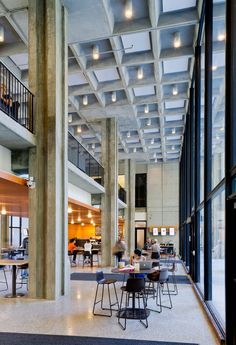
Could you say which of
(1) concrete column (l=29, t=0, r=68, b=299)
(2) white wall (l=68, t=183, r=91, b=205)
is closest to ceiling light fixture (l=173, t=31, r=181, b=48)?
(1) concrete column (l=29, t=0, r=68, b=299)

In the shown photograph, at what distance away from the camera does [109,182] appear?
15.2m

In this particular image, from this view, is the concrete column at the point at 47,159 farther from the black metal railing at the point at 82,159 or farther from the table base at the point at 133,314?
the black metal railing at the point at 82,159

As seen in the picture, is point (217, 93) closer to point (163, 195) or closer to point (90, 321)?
point (90, 321)

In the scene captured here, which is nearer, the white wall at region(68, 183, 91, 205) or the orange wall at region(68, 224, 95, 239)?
the white wall at region(68, 183, 91, 205)

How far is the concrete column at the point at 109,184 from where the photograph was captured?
14.8 m

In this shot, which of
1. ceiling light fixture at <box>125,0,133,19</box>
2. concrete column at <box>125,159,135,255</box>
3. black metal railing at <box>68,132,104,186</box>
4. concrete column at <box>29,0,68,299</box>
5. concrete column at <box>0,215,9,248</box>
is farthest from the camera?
concrete column at <box>125,159,135,255</box>

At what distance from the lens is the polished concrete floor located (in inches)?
201

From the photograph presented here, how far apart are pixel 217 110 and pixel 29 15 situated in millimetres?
4905

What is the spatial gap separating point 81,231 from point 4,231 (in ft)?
28.1

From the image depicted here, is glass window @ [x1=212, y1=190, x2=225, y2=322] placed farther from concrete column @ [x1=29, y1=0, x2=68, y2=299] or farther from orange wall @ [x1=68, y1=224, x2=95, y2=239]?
orange wall @ [x1=68, y1=224, x2=95, y2=239]

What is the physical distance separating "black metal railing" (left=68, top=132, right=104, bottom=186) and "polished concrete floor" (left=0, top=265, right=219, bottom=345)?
18.2 feet

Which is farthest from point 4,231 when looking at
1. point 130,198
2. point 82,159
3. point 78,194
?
point 78,194

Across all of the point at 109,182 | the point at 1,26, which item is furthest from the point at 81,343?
the point at 109,182

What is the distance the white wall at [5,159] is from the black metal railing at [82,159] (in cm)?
353
